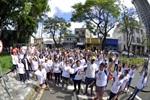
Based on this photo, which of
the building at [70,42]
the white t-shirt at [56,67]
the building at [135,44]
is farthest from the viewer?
the building at [70,42]

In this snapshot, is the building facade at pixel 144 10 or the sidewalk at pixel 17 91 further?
the building facade at pixel 144 10

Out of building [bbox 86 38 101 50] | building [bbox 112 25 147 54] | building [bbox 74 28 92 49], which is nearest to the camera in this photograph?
building [bbox 86 38 101 50]

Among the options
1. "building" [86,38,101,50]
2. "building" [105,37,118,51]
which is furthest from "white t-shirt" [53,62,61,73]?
"building" [86,38,101,50]

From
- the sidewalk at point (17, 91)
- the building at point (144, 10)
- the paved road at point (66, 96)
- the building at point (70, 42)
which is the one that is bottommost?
the paved road at point (66, 96)

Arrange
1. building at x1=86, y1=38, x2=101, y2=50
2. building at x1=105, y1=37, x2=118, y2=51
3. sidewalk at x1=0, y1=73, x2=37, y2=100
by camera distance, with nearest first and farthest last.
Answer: sidewalk at x1=0, y1=73, x2=37, y2=100
building at x1=105, y1=37, x2=118, y2=51
building at x1=86, y1=38, x2=101, y2=50

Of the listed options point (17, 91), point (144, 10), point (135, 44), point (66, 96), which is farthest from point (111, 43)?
point (17, 91)

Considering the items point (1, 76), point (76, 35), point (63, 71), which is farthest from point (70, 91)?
point (76, 35)

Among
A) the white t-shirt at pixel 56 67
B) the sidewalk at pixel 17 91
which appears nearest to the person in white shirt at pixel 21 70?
the sidewalk at pixel 17 91

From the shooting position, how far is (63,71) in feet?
39.2

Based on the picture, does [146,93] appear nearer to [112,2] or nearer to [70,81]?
[70,81]

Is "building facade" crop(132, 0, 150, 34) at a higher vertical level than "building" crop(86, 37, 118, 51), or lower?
higher

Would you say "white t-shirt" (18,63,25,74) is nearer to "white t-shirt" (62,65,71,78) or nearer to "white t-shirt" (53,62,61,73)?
"white t-shirt" (53,62,61,73)

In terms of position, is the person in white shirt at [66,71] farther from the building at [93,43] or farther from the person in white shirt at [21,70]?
the building at [93,43]

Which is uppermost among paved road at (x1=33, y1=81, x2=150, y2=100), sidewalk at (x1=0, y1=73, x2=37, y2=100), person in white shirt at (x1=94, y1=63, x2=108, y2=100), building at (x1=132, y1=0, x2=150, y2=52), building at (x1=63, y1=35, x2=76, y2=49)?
building at (x1=132, y1=0, x2=150, y2=52)
